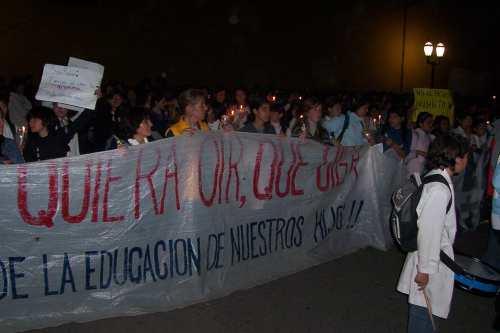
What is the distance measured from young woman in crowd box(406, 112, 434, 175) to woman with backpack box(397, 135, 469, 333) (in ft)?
12.6

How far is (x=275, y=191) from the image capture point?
559 cm

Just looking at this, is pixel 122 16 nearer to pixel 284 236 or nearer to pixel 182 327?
pixel 284 236

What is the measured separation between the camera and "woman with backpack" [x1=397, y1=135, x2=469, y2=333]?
3.35 meters

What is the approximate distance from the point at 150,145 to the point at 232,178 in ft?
2.87

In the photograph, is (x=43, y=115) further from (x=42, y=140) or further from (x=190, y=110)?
(x=190, y=110)

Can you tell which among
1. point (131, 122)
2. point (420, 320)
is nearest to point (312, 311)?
point (420, 320)

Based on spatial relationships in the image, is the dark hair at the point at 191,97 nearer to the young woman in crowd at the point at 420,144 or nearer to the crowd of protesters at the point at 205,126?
the crowd of protesters at the point at 205,126

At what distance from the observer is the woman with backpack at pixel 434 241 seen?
335cm

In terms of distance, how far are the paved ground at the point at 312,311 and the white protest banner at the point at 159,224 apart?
0.13 m

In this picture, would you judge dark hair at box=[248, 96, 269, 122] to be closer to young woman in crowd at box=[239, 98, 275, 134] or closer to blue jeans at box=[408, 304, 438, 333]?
young woman in crowd at box=[239, 98, 275, 134]

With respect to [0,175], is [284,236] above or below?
below

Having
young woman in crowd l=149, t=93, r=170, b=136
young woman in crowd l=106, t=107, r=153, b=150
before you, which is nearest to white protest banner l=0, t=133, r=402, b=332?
young woman in crowd l=106, t=107, r=153, b=150

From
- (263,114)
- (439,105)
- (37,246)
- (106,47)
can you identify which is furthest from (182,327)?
(106,47)

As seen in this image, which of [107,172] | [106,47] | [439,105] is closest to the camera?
[107,172]
